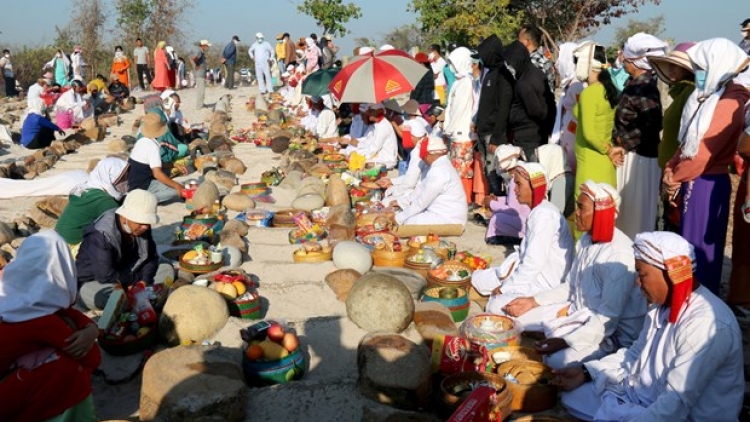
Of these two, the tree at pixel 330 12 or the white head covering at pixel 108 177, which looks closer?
the white head covering at pixel 108 177

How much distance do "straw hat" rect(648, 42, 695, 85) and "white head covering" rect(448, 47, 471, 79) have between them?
4.29m

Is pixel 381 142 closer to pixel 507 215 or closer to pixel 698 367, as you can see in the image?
pixel 507 215

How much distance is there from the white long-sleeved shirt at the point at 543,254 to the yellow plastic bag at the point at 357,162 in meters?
5.76

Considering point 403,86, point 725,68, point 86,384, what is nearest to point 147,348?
point 86,384

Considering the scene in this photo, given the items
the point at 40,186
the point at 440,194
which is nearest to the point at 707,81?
the point at 440,194

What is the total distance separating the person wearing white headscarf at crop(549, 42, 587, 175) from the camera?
269 inches

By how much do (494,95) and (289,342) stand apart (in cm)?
481

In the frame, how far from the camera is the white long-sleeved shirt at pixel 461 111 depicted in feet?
30.3

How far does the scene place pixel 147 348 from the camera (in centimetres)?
492

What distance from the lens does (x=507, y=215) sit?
7.34 metres

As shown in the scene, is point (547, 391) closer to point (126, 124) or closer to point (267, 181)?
point (267, 181)

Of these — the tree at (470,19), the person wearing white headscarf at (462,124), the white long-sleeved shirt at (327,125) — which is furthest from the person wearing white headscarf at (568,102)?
the tree at (470,19)

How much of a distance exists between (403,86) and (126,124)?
1012 centimetres

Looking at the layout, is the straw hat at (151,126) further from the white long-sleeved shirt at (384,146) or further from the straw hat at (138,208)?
the straw hat at (138,208)
